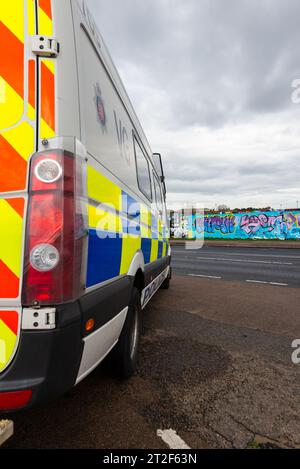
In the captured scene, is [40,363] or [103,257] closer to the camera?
[40,363]

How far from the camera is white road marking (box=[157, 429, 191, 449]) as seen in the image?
1888mm

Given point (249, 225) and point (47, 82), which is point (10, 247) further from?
point (249, 225)

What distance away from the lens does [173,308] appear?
5.27 metres

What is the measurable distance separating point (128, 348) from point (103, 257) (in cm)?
106

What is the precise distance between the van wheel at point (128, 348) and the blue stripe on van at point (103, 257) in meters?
0.56

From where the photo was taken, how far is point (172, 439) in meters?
1.95

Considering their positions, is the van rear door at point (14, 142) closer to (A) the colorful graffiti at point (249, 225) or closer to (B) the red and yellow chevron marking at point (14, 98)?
(B) the red and yellow chevron marking at point (14, 98)

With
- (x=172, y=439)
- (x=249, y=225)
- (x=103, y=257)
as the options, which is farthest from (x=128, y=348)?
(x=249, y=225)

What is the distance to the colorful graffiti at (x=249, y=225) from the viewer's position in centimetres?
2617

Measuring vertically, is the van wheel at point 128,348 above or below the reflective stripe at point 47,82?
below

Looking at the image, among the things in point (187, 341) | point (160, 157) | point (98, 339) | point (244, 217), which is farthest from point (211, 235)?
point (98, 339)

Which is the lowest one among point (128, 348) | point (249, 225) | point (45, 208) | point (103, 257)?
point (128, 348)

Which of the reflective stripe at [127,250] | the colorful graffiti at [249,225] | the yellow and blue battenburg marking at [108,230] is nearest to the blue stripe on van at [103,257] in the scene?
the yellow and blue battenburg marking at [108,230]

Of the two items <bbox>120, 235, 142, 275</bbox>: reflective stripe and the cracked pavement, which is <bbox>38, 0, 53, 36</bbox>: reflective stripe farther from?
the cracked pavement
